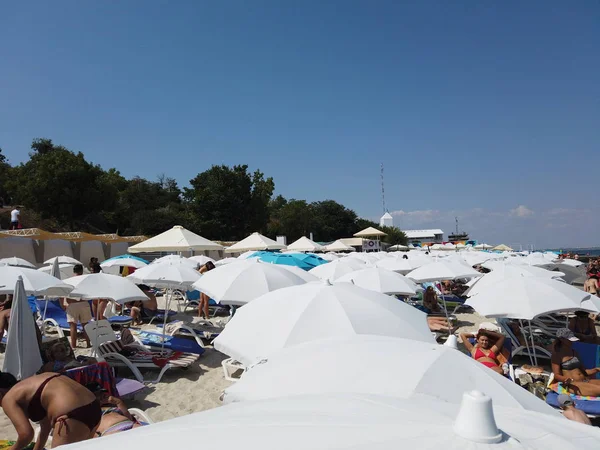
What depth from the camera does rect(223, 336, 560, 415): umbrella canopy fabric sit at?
2.17 meters

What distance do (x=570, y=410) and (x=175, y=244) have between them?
1222 cm

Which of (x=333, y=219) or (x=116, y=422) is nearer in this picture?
(x=116, y=422)

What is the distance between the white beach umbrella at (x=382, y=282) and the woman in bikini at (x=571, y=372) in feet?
8.80

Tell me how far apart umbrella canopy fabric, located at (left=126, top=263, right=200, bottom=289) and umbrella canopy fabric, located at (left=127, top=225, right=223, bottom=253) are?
547 cm

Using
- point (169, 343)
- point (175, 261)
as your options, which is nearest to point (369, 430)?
point (169, 343)

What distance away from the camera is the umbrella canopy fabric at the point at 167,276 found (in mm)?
7773

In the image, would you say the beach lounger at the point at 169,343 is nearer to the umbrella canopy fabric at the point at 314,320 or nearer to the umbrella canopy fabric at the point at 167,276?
the umbrella canopy fabric at the point at 167,276

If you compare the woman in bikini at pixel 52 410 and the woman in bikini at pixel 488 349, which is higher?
the woman in bikini at pixel 52 410

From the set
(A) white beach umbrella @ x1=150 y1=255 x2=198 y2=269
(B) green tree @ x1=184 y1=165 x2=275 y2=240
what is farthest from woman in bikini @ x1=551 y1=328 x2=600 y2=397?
(B) green tree @ x1=184 y1=165 x2=275 y2=240

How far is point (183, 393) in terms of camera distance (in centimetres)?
613

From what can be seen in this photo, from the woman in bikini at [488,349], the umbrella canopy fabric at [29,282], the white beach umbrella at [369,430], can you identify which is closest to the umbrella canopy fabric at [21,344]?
the umbrella canopy fabric at [29,282]

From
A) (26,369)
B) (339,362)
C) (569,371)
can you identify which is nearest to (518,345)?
(569,371)

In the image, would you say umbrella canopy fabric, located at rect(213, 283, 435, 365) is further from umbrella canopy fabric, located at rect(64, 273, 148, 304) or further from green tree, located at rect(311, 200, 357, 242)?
green tree, located at rect(311, 200, 357, 242)

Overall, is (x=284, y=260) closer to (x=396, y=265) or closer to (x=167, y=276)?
(x=396, y=265)
